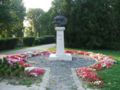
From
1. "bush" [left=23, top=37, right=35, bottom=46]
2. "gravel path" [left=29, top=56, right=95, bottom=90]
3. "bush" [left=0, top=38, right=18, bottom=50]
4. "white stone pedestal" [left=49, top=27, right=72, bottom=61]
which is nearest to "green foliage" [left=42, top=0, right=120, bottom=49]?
"bush" [left=0, top=38, right=18, bottom=50]

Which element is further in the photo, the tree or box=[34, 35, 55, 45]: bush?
the tree

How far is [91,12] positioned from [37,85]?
1999cm

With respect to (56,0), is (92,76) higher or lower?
lower

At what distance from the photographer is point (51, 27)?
31484 millimetres

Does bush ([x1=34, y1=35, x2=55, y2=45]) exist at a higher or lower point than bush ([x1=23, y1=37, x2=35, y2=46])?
lower

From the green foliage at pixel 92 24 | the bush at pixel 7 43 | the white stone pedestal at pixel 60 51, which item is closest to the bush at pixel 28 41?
the bush at pixel 7 43

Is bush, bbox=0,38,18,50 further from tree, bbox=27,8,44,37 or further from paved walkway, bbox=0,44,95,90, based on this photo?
tree, bbox=27,8,44,37

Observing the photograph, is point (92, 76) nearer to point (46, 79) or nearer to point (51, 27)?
point (46, 79)

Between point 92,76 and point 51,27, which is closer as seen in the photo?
point 92,76

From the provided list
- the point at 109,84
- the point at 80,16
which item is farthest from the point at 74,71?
the point at 80,16

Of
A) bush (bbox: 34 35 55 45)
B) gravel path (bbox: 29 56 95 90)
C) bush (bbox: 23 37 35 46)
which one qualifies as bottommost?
bush (bbox: 34 35 55 45)

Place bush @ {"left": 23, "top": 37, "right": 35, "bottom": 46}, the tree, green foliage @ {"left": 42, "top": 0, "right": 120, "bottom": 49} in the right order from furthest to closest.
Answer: the tree < bush @ {"left": 23, "top": 37, "right": 35, "bottom": 46} < green foliage @ {"left": 42, "top": 0, "right": 120, "bottom": 49}

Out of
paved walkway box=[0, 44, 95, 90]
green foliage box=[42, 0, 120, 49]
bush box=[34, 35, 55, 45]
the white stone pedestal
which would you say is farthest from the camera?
bush box=[34, 35, 55, 45]

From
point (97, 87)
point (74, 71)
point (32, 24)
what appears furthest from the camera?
point (32, 24)
